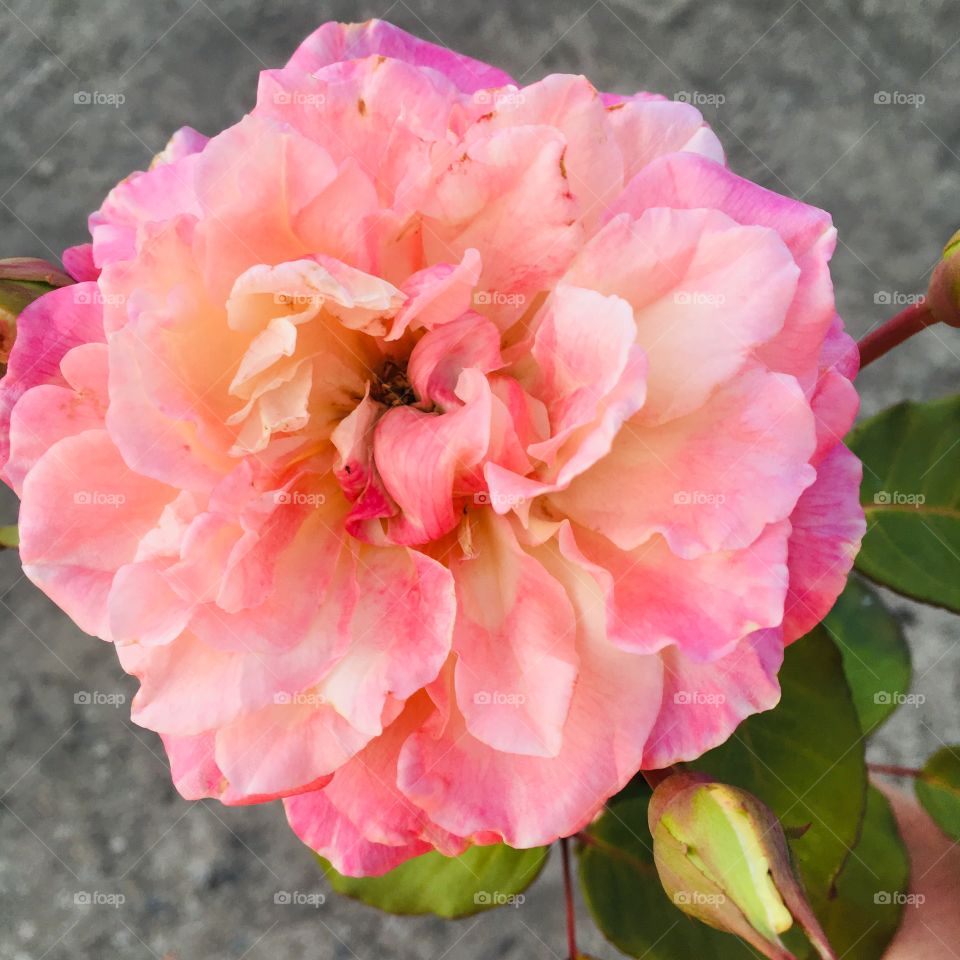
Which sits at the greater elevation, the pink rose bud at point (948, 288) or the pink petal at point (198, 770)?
the pink rose bud at point (948, 288)

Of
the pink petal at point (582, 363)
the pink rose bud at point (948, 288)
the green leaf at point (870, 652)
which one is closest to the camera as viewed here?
the pink petal at point (582, 363)

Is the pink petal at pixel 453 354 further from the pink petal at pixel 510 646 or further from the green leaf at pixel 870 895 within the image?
the green leaf at pixel 870 895

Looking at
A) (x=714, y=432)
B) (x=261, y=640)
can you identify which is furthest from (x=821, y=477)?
(x=261, y=640)

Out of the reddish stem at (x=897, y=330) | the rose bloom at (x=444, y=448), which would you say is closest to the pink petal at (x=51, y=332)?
the rose bloom at (x=444, y=448)

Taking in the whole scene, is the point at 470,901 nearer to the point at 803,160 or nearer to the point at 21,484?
the point at 21,484

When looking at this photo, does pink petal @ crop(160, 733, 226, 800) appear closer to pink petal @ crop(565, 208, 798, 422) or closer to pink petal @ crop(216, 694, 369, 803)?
pink petal @ crop(216, 694, 369, 803)
